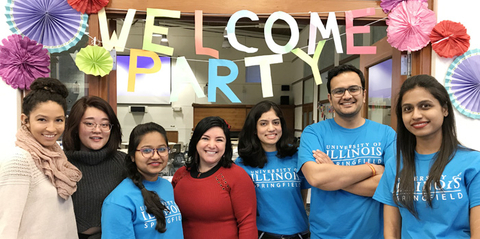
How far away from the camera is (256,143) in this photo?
1.84 m

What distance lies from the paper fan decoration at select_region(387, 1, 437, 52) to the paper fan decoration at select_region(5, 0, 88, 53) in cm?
208

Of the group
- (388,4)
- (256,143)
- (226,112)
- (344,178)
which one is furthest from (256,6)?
(226,112)

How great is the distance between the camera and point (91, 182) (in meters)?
1.54

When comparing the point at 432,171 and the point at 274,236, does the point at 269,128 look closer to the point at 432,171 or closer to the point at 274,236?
the point at 274,236

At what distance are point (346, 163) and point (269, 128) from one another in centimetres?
44

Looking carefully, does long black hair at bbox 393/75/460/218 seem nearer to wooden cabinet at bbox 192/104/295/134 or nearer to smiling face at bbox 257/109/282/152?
smiling face at bbox 257/109/282/152

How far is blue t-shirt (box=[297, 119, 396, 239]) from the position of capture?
161 centimetres

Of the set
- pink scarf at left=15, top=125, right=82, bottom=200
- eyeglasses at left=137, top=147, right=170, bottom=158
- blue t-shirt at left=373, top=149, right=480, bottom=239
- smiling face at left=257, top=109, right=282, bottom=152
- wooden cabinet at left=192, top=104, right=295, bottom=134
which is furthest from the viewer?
wooden cabinet at left=192, top=104, right=295, bottom=134

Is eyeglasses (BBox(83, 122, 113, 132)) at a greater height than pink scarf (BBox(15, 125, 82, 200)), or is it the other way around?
eyeglasses (BBox(83, 122, 113, 132))

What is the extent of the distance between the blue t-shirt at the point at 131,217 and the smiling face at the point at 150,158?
0.06 metres

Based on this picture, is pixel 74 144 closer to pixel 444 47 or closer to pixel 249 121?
pixel 249 121

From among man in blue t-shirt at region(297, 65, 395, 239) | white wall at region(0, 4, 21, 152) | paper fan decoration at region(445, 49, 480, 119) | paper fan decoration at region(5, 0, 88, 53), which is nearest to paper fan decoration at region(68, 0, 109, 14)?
paper fan decoration at region(5, 0, 88, 53)

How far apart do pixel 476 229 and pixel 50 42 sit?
242cm

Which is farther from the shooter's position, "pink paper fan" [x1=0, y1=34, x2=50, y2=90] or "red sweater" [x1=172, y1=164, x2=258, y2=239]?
"pink paper fan" [x1=0, y1=34, x2=50, y2=90]
